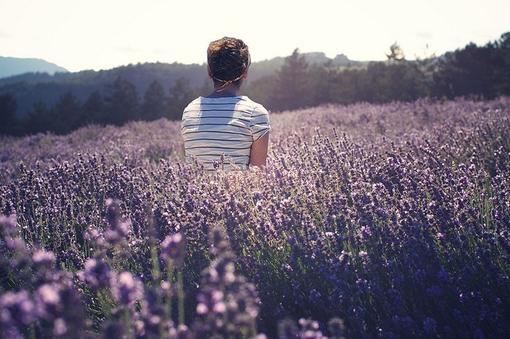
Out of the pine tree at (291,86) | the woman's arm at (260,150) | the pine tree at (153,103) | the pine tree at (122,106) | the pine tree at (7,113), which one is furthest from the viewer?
the pine tree at (153,103)

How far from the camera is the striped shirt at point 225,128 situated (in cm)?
346

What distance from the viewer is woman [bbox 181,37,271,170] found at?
346cm

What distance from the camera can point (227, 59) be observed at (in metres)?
3.44

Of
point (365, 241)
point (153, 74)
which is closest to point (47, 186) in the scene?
point (365, 241)

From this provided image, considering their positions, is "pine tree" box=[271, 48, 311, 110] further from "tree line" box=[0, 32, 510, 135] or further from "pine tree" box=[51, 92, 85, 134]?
"pine tree" box=[51, 92, 85, 134]

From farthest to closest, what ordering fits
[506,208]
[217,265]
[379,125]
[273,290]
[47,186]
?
[379,125]
[47,186]
[506,208]
[273,290]
[217,265]

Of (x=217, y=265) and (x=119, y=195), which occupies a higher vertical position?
(x=217, y=265)

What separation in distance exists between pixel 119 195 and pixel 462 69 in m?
17.4

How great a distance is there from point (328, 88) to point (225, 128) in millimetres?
18750

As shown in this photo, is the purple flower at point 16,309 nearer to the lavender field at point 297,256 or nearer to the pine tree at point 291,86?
the lavender field at point 297,256

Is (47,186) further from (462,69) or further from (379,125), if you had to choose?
(462,69)

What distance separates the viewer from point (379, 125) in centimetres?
748

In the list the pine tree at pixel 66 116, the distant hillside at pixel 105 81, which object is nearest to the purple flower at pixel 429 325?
the pine tree at pixel 66 116

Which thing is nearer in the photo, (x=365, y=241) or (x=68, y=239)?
(x=365, y=241)
